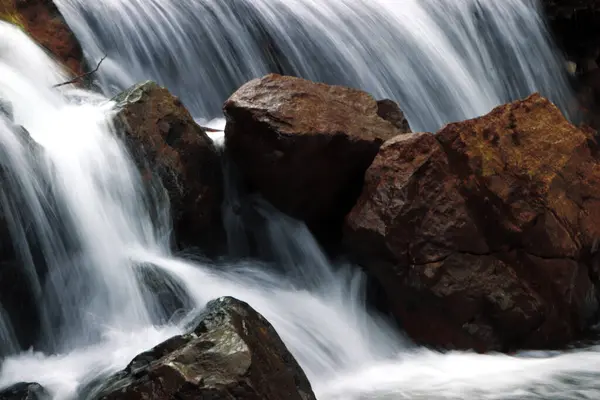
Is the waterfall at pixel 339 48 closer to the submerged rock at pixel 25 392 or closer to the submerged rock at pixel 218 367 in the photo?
the submerged rock at pixel 25 392

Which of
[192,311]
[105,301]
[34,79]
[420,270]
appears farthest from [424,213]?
[34,79]

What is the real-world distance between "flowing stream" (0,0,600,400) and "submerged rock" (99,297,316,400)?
2.14ft

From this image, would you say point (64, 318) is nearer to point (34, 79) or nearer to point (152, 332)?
point (152, 332)

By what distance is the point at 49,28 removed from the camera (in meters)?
6.00

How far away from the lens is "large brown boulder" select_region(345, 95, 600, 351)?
4605mm

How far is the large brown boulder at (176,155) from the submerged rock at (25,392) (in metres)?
1.60

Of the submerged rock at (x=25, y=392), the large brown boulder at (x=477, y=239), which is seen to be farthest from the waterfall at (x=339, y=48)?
the submerged rock at (x=25, y=392)

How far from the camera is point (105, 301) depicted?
4039 millimetres

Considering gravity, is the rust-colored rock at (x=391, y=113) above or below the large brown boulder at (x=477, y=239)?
above

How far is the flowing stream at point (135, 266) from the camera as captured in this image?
389 centimetres

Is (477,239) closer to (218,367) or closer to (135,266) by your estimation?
(135,266)

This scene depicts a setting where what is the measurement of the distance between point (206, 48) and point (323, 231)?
2.57 m

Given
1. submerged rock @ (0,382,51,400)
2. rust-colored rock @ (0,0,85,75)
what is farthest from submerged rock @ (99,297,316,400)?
rust-colored rock @ (0,0,85,75)

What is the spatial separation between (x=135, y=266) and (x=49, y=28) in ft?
8.76
